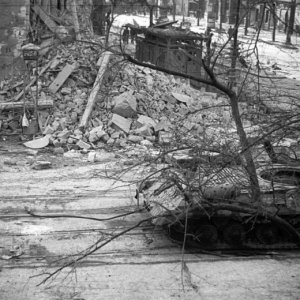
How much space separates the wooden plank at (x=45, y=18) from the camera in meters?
20.6

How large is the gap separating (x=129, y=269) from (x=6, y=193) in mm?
4684

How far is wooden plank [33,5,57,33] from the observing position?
2061 centimetres

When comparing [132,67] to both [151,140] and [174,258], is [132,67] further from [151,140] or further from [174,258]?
[174,258]

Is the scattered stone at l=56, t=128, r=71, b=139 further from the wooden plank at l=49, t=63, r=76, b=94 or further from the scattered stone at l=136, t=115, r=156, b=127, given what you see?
the scattered stone at l=136, t=115, r=156, b=127

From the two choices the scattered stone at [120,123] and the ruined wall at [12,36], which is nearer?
the scattered stone at [120,123]

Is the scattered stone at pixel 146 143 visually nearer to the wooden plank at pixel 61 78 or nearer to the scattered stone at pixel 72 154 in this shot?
the scattered stone at pixel 72 154

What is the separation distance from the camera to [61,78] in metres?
19.1

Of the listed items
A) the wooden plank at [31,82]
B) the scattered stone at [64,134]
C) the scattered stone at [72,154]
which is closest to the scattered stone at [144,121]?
the scattered stone at [64,134]

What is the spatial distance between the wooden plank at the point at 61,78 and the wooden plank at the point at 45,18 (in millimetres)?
2087

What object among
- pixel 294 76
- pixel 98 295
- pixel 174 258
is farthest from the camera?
pixel 294 76

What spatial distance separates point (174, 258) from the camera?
33.5 ft

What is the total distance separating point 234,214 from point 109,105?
29.9ft

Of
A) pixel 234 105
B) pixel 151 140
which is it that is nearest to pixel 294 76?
pixel 151 140

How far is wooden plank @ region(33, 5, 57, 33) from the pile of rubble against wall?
1.00 metres
